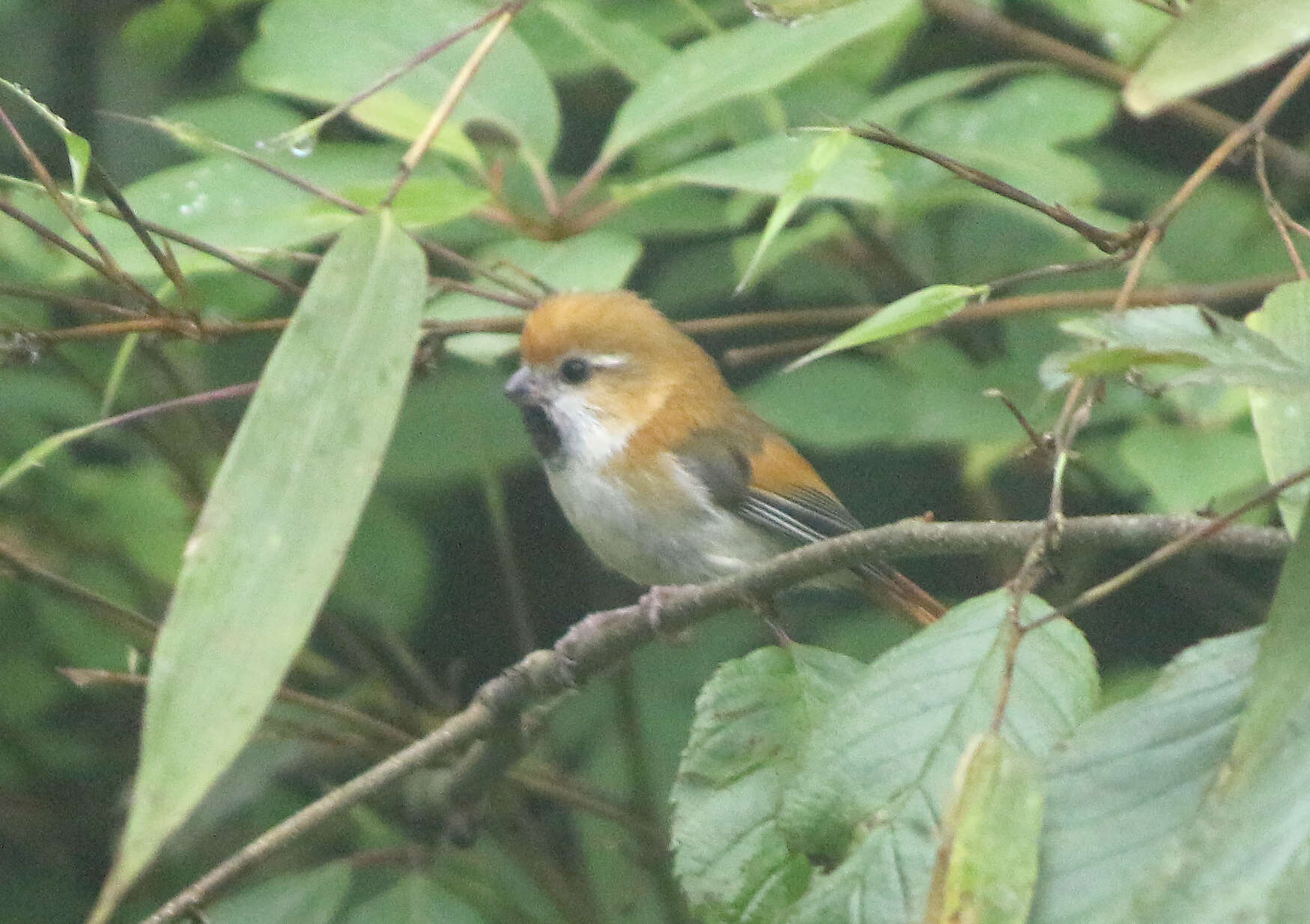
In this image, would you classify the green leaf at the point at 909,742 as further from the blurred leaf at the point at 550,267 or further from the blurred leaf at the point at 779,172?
the blurred leaf at the point at 550,267

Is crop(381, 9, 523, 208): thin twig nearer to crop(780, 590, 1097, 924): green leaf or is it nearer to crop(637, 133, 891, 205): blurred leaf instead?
crop(637, 133, 891, 205): blurred leaf

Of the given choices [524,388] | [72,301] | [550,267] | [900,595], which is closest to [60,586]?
[72,301]

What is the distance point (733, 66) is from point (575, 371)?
0.79 m

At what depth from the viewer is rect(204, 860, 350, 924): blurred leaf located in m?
2.19

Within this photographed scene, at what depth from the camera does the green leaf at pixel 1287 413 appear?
1.08 meters

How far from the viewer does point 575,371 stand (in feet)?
9.01

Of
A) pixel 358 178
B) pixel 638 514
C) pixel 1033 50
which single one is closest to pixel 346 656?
pixel 638 514

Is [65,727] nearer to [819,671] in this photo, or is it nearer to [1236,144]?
[819,671]

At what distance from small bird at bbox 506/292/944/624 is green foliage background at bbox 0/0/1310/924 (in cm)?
14

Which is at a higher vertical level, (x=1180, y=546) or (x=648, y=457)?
(x=1180, y=546)

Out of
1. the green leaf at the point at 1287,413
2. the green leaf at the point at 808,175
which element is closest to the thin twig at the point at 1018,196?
the green leaf at the point at 808,175

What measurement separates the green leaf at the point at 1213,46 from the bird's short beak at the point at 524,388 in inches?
70.9

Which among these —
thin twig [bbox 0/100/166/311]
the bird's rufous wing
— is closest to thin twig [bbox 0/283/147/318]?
thin twig [bbox 0/100/166/311]

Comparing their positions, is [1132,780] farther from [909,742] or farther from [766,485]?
[766,485]
